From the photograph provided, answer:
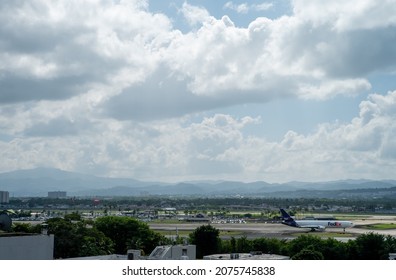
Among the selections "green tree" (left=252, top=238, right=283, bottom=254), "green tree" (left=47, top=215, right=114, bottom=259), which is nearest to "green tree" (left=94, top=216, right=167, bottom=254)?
"green tree" (left=47, top=215, right=114, bottom=259)

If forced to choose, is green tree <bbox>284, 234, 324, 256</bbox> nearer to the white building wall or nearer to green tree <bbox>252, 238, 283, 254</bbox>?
green tree <bbox>252, 238, 283, 254</bbox>

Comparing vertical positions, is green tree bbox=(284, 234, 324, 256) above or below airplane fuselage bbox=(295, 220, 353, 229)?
below

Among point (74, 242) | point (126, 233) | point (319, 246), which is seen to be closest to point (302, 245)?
point (319, 246)

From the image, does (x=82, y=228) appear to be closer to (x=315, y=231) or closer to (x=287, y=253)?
(x=287, y=253)

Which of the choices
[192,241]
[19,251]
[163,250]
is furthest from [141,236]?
[19,251]

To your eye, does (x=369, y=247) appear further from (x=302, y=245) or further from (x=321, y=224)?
(x=321, y=224)

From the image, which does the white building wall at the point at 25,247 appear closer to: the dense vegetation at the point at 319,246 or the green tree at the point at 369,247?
the dense vegetation at the point at 319,246

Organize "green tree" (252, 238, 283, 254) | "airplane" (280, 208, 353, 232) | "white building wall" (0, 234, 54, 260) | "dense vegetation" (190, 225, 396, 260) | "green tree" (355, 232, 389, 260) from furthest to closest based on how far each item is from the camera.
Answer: "airplane" (280, 208, 353, 232) → "green tree" (252, 238, 283, 254) → "green tree" (355, 232, 389, 260) → "dense vegetation" (190, 225, 396, 260) → "white building wall" (0, 234, 54, 260)
